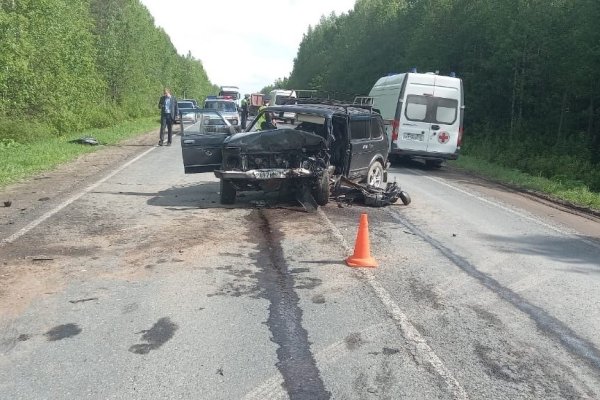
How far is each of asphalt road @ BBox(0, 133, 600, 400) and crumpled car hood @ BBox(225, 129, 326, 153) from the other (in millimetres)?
1098

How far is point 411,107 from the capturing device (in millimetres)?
18094

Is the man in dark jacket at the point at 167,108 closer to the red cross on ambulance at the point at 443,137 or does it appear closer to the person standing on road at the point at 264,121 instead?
the red cross on ambulance at the point at 443,137

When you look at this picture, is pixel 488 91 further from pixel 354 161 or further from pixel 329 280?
pixel 329 280

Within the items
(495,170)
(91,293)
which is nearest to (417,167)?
(495,170)

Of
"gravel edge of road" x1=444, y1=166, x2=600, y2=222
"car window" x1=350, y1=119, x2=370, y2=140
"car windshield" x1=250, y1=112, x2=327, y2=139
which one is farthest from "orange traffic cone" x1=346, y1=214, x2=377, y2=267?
"gravel edge of road" x1=444, y1=166, x2=600, y2=222

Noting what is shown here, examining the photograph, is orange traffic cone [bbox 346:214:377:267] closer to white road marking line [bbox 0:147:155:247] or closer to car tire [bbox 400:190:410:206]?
white road marking line [bbox 0:147:155:247]

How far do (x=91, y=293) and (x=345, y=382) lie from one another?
9.11 feet

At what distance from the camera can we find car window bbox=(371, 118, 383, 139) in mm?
12060

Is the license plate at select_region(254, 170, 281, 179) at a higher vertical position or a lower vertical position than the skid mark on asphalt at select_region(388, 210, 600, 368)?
higher

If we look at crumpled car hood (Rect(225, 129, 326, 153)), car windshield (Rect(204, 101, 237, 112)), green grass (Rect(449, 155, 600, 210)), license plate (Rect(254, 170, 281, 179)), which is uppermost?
crumpled car hood (Rect(225, 129, 326, 153))

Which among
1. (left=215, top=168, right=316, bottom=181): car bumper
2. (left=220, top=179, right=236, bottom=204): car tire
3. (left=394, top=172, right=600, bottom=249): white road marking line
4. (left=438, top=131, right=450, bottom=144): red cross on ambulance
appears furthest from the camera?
(left=438, top=131, right=450, bottom=144): red cross on ambulance

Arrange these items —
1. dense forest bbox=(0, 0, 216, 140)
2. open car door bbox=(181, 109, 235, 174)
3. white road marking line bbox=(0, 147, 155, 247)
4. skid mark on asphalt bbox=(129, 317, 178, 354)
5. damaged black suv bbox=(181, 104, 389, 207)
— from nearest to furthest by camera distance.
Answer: skid mark on asphalt bbox=(129, 317, 178, 354) → white road marking line bbox=(0, 147, 155, 247) → damaged black suv bbox=(181, 104, 389, 207) → open car door bbox=(181, 109, 235, 174) → dense forest bbox=(0, 0, 216, 140)

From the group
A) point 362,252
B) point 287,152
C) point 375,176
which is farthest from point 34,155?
point 362,252

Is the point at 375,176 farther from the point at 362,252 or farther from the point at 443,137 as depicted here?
the point at 443,137
